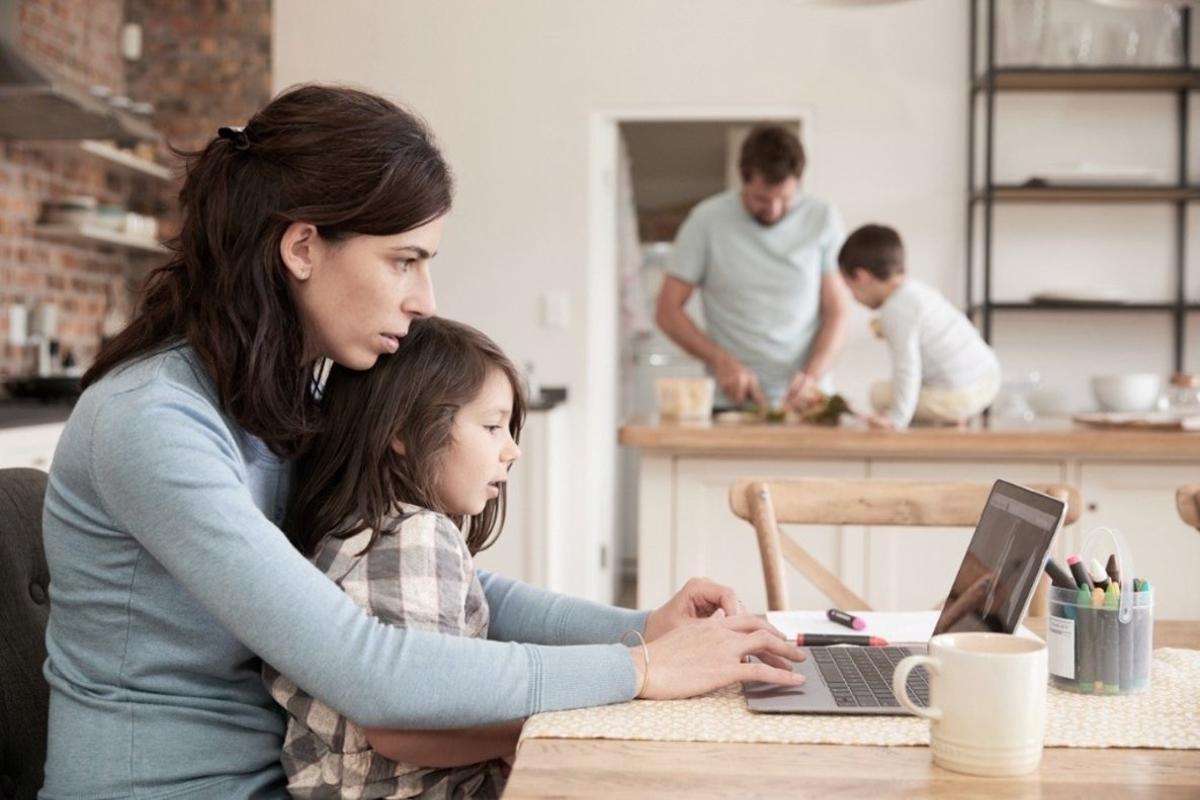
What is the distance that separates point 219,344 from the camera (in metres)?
1.21

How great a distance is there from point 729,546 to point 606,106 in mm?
2467

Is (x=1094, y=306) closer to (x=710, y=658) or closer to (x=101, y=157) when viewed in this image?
(x=101, y=157)

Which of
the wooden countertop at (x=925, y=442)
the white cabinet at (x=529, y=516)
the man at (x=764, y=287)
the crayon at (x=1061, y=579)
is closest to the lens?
the crayon at (x=1061, y=579)

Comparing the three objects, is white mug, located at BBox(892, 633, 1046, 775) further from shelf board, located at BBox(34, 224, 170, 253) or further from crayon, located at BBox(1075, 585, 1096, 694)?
shelf board, located at BBox(34, 224, 170, 253)

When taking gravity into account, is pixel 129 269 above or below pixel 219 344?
above

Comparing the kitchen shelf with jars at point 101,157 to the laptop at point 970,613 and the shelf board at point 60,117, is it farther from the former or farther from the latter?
the laptop at point 970,613

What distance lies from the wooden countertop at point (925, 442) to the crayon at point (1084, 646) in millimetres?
1784

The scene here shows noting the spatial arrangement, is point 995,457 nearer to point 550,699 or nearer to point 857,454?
point 857,454

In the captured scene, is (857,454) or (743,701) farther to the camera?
(857,454)

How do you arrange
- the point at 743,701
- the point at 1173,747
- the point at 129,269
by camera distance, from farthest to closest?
1. the point at 129,269
2. the point at 743,701
3. the point at 1173,747

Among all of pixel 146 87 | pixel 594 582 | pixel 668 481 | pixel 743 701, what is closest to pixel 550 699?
pixel 743 701

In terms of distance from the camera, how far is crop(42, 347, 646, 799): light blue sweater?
1069 mm

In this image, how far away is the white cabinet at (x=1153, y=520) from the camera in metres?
3.04

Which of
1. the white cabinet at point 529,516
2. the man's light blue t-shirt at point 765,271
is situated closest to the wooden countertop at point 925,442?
the man's light blue t-shirt at point 765,271
